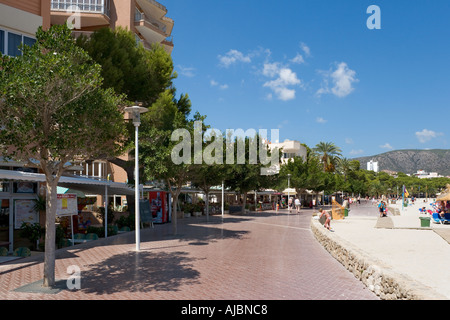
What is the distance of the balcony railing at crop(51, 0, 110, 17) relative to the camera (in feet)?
92.1

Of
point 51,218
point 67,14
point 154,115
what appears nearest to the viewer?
point 51,218

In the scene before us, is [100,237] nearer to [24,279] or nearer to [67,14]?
[24,279]

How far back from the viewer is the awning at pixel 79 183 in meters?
10.6

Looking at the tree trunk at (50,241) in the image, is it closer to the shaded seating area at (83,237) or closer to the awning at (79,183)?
the awning at (79,183)

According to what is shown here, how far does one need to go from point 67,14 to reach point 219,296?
28.6m

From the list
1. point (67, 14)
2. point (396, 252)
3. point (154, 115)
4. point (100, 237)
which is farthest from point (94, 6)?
point (396, 252)

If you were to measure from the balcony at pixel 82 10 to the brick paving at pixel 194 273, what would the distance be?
21453mm

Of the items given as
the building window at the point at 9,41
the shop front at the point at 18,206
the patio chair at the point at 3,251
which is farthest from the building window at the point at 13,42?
the patio chair at the point at 3,251

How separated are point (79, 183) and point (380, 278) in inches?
510

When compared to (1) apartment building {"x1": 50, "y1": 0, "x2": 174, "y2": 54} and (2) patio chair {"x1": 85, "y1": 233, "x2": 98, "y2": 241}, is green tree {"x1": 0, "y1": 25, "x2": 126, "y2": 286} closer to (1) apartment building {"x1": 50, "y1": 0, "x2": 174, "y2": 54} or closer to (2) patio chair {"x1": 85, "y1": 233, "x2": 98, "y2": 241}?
(2) patio chair {"x1": 85, "y1": 233, "x2": 98, "y2": 241}

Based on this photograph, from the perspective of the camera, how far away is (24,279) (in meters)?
8.15

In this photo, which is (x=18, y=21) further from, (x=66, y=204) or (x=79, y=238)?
(x=79, y=238)

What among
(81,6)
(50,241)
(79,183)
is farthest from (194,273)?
(81,6)

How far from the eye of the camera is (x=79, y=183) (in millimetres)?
15508
